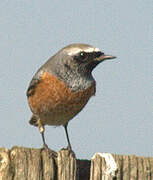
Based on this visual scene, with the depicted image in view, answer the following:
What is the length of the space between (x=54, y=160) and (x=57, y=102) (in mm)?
3790

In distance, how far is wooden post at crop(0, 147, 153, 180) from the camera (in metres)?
4.43

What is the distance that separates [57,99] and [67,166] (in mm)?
3740

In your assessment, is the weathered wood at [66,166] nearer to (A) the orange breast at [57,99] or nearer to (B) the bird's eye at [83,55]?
(A) the orange breast at [57,99]

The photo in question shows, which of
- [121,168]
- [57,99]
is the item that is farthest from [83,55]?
[121,168]

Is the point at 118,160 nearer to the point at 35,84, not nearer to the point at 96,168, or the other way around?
the point at 96,168

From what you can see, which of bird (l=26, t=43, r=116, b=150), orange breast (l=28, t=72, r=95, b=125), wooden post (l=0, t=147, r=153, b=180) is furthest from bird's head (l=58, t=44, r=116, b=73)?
wooden post (l=0, t=147, r=153, b=180)

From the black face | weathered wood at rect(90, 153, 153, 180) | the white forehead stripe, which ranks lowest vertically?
weathered wood at rect(90, 153, 153, 180)

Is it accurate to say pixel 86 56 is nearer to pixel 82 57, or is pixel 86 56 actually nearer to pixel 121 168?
pixel 82 57

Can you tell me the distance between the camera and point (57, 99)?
851cm

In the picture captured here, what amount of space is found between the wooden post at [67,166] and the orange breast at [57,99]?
3.46 metres

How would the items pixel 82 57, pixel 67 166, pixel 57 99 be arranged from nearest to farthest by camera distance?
pixel 67 166 → pixel 57 99 → pixel 82 57

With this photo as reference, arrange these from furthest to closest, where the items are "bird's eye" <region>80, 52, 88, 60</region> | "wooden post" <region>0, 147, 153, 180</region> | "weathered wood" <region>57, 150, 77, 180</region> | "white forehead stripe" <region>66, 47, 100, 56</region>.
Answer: "bird's eye" <region>80, 52, 88, 60</region>, "white forehead stripe" <region>66, 47, 100, 56</region>, "weathered wood" <region>57, 150, 77, 180</region>, "wooden post" <region>0, 147, 153, 180</region>

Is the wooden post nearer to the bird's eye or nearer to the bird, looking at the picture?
the bird

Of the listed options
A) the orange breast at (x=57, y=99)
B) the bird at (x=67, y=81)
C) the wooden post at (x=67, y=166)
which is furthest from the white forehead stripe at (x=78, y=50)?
the wooden post at (x=67, y=166)
